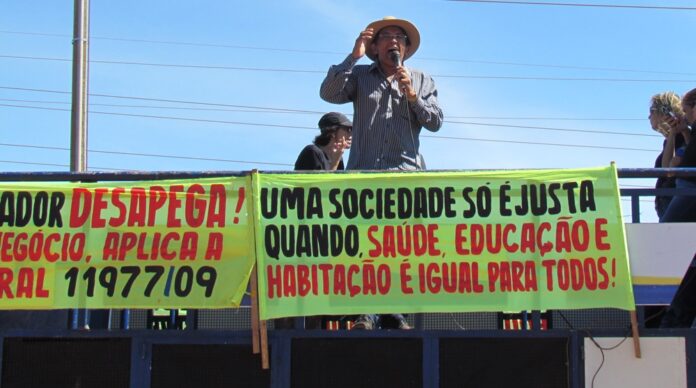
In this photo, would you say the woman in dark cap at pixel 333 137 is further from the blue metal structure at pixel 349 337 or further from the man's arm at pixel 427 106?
the blue metal structure at pixel 349 337

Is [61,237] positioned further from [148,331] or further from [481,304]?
[481,304]

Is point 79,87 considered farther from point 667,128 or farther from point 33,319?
point 667,128

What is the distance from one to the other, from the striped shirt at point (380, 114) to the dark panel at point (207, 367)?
1.64 metres

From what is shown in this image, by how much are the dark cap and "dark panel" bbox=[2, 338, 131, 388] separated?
7.35ft

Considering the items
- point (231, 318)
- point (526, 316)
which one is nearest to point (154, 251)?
point (231, 318)

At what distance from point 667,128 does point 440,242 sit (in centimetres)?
239

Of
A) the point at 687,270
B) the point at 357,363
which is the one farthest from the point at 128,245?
the point at 687,270

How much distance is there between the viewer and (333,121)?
Result: 280 inches

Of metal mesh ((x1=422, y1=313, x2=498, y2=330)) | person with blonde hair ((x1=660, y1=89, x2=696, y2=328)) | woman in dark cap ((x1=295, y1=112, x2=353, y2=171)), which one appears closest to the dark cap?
woman in dark cap ((x1=295, y1=112, x2=353, y2=171))

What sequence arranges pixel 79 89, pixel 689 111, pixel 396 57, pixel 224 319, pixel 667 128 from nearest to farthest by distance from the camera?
pixel 224 319 < pixel 396 57 < pixel 689 111 < pixel 667 128 < pixel 79 89

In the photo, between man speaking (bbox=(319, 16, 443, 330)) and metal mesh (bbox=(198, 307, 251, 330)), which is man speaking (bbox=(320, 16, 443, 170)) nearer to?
man speaking (bbox=(319, 16, 443, 330))

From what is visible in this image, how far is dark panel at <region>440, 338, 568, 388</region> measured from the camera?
5773 millimetres

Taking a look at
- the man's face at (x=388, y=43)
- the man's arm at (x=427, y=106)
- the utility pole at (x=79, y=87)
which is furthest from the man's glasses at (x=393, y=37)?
the utility pole at (x=79, y=87)

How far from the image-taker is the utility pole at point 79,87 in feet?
38.3
